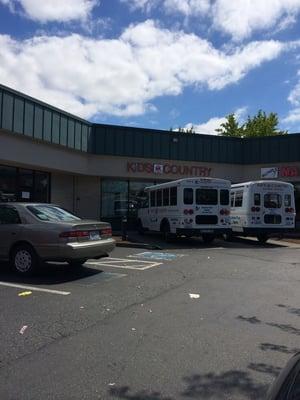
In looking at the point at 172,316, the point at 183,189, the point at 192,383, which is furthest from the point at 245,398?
the point at 183,189

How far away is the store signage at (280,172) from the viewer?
91.0ft

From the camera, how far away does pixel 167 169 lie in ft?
91.0

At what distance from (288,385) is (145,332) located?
4.12 m

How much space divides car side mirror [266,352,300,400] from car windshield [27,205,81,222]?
866 centimetres

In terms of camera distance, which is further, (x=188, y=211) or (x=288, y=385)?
(x=188, y=211)

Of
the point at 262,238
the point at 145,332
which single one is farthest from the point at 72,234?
the point at 262,238

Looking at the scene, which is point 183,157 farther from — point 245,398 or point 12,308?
point 245,398

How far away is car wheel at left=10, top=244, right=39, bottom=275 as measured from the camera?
35.4 ft

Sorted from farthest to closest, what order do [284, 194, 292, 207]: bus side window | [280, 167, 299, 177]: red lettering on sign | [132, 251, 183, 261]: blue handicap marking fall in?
[280, 167, 299, 177]: red lettering on sign → [284, 194, 292, 207]: bus side window → [132, 251, 183, 261]: blue handicap marking

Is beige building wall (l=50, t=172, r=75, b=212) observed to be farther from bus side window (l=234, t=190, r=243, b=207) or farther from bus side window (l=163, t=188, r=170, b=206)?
bus side window (l=234, t=190, r=243, b=207)

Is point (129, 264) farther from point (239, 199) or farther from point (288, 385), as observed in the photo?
point (288, 385)

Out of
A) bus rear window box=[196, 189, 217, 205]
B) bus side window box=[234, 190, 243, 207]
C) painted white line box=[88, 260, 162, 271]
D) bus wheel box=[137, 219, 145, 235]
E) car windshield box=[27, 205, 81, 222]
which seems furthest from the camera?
bus wheel box=[137, 219, 145, 235]

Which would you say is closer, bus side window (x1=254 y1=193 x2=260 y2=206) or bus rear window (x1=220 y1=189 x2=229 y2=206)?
bus rear window (x1=220 y1=189 x2=229 y2=206)

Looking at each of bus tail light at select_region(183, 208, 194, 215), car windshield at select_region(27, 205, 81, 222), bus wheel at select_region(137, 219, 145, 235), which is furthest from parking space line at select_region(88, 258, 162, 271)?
bus wheel at select_region(137, 219, 145, 235)
